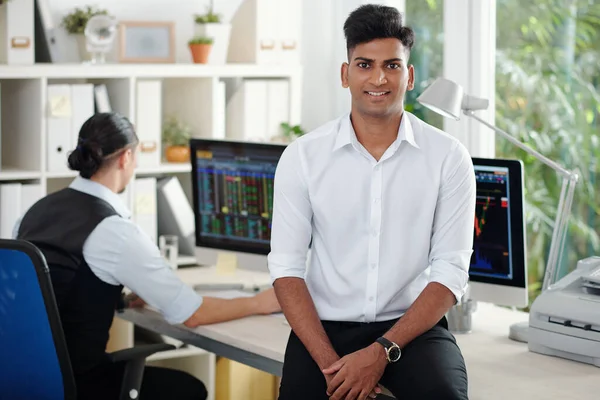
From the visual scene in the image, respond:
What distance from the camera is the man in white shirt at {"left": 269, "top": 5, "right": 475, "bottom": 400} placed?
87.7 inches

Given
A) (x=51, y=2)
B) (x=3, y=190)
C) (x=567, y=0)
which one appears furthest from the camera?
(x=51, y=2)

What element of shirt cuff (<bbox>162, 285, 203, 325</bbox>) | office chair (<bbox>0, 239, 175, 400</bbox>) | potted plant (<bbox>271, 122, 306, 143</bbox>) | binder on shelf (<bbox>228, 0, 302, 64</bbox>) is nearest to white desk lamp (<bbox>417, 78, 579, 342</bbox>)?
shirt cuff (<bbox>162, 285, 203, 325</bbox>)

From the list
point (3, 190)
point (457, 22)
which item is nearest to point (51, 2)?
point (3, 190)

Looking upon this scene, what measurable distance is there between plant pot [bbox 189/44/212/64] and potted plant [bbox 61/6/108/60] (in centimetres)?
35

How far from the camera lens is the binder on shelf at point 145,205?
3.75m

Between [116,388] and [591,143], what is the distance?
1631 millimetres

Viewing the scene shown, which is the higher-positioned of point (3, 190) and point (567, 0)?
point (567, 0)

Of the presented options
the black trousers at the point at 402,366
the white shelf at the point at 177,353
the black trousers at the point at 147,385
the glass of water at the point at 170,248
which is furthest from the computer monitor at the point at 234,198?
the black trousers at the point at 402,366

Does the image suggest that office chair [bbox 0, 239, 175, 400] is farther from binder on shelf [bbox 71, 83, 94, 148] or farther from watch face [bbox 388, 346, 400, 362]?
binder on shelf [bbox 71, 83, 94, 148]

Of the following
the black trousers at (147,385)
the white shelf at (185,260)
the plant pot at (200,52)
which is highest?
the plant pot at (200,52)

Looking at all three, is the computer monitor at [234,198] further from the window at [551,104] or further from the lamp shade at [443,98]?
the window at [551,104]

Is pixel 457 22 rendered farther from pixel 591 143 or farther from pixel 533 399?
pixel 533 399

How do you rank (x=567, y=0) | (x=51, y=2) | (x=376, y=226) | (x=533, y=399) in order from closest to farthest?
1. (x=533, y=399)
2. (x=376, y=226)
3. (x=567, y=0)
4. (x=51, y=2)

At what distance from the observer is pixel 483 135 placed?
11.6ft
